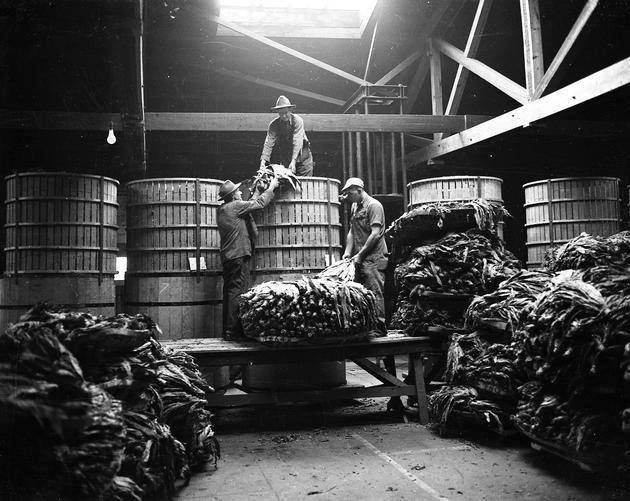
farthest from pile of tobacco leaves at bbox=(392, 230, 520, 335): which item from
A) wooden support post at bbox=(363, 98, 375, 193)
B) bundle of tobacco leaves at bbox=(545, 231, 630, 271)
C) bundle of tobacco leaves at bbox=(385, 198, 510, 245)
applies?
wooden support post at bbox=(363, 98, 375, 193)

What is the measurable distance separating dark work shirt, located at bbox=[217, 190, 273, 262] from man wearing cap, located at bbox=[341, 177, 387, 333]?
4.55 feet

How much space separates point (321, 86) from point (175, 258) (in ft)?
28.1

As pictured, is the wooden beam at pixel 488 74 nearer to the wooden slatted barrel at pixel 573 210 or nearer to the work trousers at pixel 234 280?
the wooden slatted barrel at pixel 573 210

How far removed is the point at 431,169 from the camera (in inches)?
556

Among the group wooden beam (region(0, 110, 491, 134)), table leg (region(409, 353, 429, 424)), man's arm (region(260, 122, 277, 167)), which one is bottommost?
table leg (region(409, 353, 429, 424))

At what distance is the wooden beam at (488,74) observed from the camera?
9781 mm

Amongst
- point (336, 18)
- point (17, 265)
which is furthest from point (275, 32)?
point (17, 265)

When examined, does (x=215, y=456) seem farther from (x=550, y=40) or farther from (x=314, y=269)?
(x=550, y=40)

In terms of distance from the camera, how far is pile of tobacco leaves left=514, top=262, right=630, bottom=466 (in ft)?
12.2

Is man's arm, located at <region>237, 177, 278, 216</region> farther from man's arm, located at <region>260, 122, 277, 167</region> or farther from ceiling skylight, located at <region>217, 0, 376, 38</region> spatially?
ceiling skylight, located at <region>217, 0, 376, 38</region>

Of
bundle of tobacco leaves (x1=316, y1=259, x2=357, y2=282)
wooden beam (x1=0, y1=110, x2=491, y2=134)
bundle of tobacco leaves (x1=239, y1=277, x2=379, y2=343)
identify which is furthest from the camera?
wooden beam (x1=0, y1=110, x2=491, y2=134)

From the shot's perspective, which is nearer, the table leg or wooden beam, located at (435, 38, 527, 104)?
the table leg

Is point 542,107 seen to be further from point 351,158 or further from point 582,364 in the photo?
point 582,364

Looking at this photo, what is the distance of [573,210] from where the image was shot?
30.6 feet
